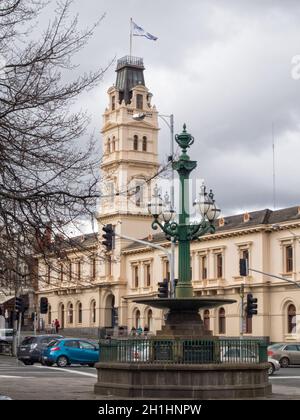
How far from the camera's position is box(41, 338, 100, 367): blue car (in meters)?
37.2

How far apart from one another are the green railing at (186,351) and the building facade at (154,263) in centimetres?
2644

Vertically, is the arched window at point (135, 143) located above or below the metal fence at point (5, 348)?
above

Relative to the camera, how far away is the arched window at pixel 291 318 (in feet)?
211

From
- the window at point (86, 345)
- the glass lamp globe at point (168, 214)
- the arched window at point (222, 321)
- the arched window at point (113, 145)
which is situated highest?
the arched window at point (113, 145)

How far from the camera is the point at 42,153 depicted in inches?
664

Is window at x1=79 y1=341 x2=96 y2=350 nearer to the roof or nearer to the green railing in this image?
the green railing

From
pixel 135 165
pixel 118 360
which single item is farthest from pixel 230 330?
pixel 118 360

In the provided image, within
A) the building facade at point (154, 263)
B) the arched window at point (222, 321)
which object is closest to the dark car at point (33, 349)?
the building facade at point (154, 263)

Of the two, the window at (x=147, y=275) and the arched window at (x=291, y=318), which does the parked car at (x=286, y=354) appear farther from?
the window at (x=147, y=275)

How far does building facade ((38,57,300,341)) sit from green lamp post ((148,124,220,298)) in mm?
23651

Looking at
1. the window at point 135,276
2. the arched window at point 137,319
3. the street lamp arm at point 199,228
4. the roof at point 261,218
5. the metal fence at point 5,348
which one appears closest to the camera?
the street lamp arm at point 199,228

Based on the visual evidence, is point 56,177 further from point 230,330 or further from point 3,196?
point 230,330

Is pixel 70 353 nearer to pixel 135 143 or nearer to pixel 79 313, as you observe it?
pixel 135 143

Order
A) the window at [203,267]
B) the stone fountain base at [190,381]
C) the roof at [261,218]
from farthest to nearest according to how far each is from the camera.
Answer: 1. the window at [203,267]
2. the roof at [261,218]
3. the stone fountain base at [190,381]
